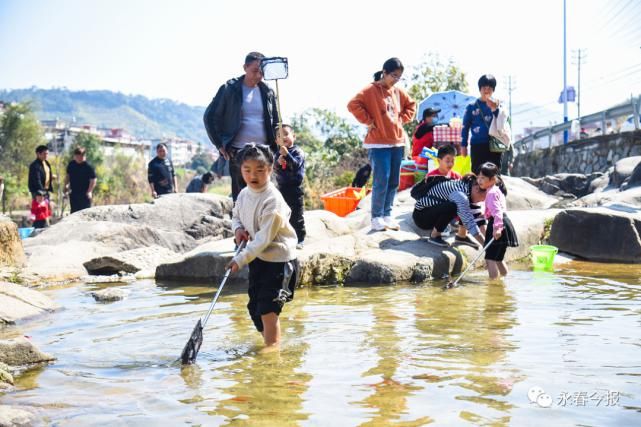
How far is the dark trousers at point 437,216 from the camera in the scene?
8.08 meters

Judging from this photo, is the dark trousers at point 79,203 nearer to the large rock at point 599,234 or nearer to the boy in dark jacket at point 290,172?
the boy in dark jacket at point 290,172

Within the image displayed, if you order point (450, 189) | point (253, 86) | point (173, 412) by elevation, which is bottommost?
point (173, 412)

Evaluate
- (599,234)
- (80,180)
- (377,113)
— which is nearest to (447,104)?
(599,234)

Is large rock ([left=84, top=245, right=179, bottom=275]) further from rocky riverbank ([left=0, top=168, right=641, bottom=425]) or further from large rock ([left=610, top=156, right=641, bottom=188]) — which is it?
large rock ([left=610, top=156, right=641, bottom=188])

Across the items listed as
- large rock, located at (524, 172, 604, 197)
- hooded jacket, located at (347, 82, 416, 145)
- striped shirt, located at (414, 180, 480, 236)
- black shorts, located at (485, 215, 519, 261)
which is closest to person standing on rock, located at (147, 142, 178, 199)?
hooded jacket, located at (347, 82, 416, 145)

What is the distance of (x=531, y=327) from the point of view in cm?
507

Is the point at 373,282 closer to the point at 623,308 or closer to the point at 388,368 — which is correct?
the point at 623,308

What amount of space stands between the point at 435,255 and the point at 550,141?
55.1 ft

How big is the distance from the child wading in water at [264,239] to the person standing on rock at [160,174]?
859cm

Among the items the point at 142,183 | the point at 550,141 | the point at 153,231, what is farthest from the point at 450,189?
the point at 142,183

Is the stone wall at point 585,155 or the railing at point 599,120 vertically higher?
the railing at point 599,120

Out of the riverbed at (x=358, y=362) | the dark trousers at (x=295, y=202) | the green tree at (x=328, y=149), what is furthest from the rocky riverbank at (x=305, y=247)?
the green tree at (x=328, y=149)

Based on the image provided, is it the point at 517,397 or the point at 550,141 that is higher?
the point at 550,141

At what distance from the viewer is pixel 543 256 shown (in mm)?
8078
